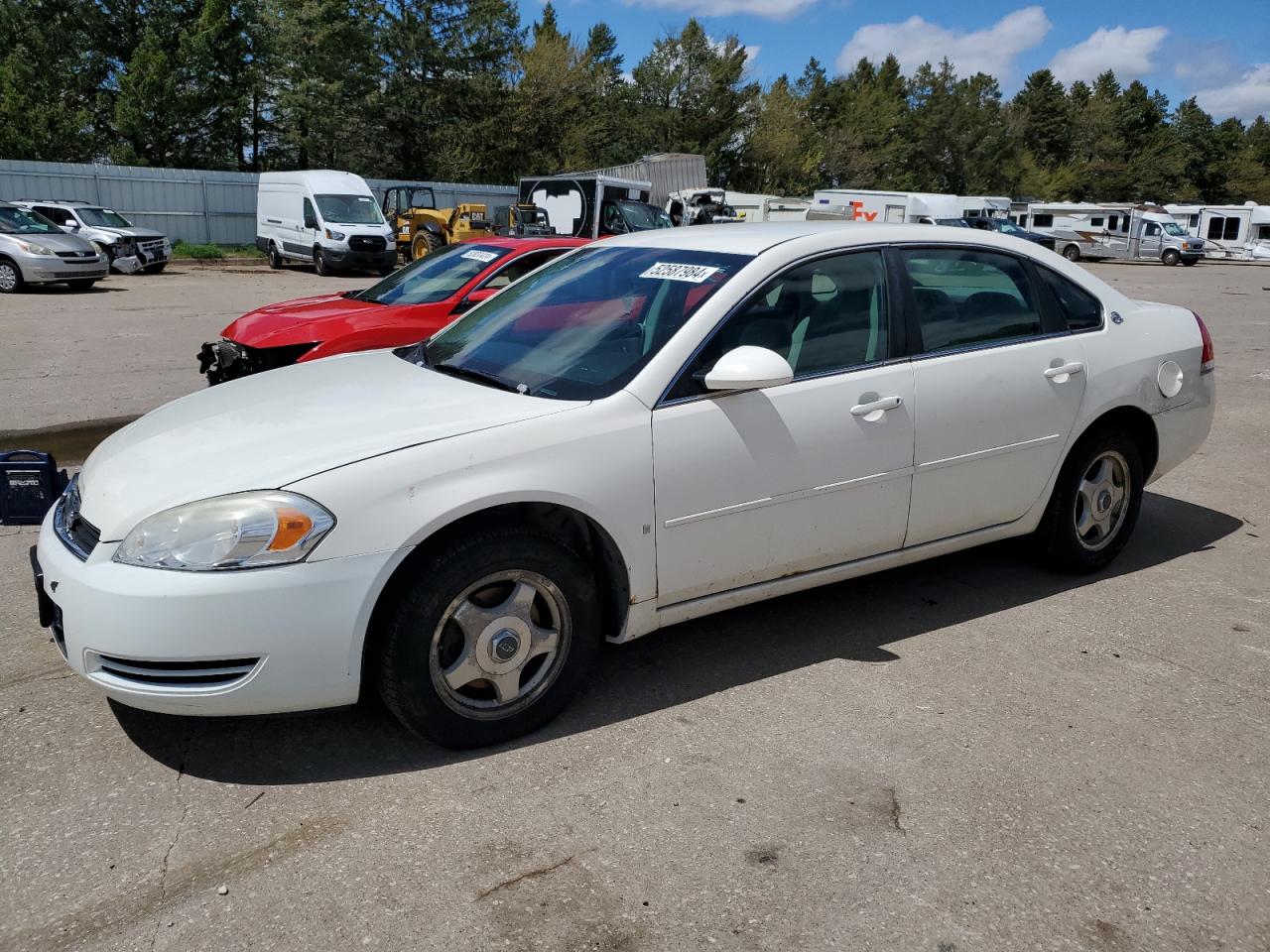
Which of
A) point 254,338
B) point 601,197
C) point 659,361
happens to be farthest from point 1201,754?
point 601,197

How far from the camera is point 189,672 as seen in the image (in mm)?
2842

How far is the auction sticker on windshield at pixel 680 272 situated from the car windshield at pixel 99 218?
23.0 meters

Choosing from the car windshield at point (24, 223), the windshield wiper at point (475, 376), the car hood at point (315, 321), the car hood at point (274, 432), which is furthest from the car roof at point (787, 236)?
the car windshield at point (24, 223)

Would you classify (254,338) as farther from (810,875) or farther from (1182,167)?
(1182,167)

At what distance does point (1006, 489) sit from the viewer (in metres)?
4.29

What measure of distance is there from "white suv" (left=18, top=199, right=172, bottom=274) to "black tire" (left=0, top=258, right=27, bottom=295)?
3.39 meters

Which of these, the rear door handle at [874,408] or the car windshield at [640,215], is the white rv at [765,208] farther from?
the rear door handle at [874,408]

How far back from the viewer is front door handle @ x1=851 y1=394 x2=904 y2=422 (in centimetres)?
378

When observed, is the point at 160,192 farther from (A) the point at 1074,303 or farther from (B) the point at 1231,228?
(B) the point at 1231,228

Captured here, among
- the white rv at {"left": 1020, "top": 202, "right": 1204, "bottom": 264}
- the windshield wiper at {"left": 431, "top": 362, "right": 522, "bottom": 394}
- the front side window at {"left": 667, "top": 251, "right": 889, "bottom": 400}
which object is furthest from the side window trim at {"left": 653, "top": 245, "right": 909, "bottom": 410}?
the white rv at {"left": 1020, "top": 202, "right": 1204, "bottom": 264}

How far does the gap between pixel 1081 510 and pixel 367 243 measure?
2291cm

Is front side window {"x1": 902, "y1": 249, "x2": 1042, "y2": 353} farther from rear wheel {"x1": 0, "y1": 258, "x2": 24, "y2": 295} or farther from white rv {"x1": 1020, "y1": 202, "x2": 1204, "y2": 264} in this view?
white rv {"x1": 1020, "y1": 202, "x2": 1204, "y2": 264}

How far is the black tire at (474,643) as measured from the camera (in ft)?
9.80

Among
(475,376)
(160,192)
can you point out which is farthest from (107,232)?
(475,376)
